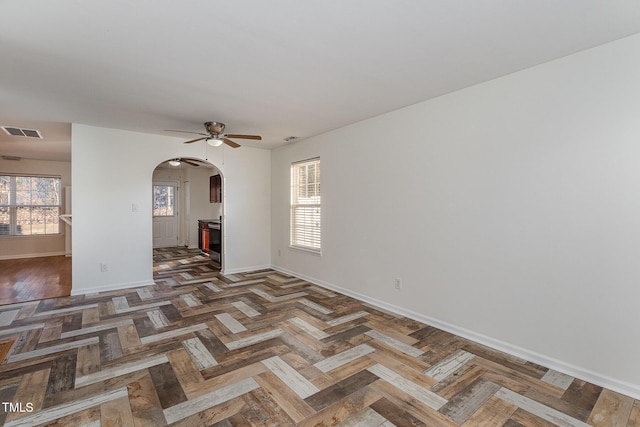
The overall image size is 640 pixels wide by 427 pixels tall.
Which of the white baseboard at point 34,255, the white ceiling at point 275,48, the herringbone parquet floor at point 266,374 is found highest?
the white ceiling at point 275,48

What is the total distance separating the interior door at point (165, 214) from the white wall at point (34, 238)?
7.05 ft

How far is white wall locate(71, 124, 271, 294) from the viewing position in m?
4.54

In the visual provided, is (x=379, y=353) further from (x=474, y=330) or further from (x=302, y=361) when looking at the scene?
(x=474, y=330)

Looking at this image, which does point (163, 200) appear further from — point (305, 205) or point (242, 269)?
point (305, 205)

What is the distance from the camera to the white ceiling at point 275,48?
1841 mm

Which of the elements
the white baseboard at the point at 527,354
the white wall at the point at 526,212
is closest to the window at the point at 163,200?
the white wall at the point at 526,212

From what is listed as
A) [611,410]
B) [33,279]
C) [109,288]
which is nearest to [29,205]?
[33,279]

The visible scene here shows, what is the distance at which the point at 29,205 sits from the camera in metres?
7.48

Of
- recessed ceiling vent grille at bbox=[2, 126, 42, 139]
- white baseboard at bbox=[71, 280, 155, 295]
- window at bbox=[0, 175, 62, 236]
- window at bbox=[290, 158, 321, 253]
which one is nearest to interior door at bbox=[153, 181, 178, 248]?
window at bbox=[0, 175, 62, 236]

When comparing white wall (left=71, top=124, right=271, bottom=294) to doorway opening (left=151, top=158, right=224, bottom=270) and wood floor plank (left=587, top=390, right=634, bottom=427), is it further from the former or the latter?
wood floor plank (left=587, top=390, right=634, bottom=427)

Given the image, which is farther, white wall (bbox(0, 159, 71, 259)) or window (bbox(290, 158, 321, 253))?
white wall (bbox(0, 159, 71, 259))

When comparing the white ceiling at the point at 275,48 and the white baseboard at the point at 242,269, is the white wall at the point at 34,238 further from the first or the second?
the white baseboard at the point at 242,269

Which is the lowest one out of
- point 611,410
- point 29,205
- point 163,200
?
point 611,410

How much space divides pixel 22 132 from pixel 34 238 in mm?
4146
